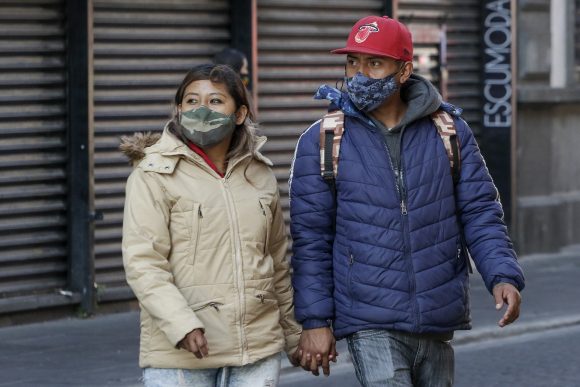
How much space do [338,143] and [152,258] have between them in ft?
2.58

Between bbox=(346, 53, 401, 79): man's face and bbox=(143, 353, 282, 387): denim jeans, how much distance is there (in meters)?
1.02

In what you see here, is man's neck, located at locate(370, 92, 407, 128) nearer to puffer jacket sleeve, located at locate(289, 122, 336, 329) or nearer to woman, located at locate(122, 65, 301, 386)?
puffer jacket sleeve, located at locate(289, 122, 336, 329)

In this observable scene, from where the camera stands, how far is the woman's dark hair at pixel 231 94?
184 inches

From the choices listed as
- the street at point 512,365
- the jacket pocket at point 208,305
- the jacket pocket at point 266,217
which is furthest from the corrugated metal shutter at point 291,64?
the jacket pocket at point 208,305

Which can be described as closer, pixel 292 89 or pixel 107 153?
pixel 107 153

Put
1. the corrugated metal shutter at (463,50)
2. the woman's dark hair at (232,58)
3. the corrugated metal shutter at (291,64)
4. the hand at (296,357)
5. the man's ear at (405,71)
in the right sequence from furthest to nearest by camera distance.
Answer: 1. the corrugated metal shutter at (463,50)
2. the corrugated metal shutter at (291,64)
3. the woman's dark hair at (232,58)
4. the man's ear at (405,71)
5. the hand at (296,357)

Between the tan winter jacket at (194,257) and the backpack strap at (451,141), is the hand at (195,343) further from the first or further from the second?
the backpack strap at (451,141)

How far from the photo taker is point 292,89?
40.5 feet

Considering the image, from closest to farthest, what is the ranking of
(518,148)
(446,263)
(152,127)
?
(446,263) < (152,127) < (518,148)

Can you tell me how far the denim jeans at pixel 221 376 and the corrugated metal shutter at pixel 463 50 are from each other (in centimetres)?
959

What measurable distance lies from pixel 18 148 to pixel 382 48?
5.92 meters

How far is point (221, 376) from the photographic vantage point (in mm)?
4562

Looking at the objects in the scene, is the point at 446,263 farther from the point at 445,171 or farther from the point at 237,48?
the point at 237,48

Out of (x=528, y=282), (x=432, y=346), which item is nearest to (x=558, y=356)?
(x=528, y=282)
